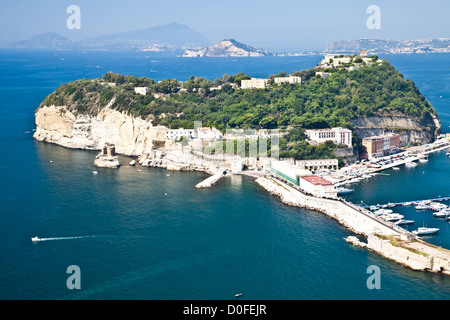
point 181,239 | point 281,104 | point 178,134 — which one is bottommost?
point 181,239

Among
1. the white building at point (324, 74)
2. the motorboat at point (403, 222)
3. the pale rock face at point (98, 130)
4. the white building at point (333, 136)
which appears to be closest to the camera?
the motorboat at point (403, 222)

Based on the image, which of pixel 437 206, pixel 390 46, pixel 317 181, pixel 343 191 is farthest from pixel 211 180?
pixel 390 46

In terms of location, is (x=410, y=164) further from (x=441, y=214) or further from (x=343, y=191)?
(x=441, y=214)

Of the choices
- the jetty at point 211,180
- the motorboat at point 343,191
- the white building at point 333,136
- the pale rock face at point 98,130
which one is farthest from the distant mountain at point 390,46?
the motorboat at point 343,191

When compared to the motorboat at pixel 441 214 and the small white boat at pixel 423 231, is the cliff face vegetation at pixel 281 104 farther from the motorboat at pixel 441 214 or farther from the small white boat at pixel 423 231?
the small white boat at pixel 423 231

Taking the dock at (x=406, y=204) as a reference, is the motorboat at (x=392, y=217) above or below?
below
